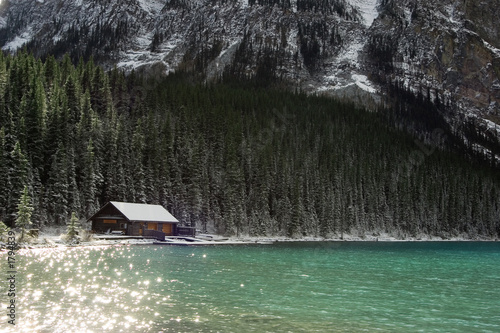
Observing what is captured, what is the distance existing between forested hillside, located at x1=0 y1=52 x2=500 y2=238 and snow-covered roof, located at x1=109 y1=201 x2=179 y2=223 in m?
6.56

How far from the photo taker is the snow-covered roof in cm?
6669

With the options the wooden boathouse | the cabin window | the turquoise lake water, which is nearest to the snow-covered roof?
the wooden boathouse

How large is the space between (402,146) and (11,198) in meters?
142

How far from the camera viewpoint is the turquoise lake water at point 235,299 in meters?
16.2

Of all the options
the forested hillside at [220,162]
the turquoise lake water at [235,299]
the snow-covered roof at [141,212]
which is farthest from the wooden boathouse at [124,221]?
the turquoise lake water at [235,299]

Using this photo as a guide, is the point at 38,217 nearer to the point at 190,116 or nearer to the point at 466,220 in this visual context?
the point at 190,116

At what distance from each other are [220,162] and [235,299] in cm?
8201

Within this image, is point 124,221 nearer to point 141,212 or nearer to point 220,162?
point 141,212

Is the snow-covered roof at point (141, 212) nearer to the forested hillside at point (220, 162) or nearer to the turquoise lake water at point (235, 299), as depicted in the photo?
the forested hillside at point (220, 162)

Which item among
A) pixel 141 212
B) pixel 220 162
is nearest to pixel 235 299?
pixel 141 212

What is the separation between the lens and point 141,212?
6950cm

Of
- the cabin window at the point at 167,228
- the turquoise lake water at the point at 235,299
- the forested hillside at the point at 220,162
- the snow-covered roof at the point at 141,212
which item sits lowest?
the turquoise lake water at the point at 235,299

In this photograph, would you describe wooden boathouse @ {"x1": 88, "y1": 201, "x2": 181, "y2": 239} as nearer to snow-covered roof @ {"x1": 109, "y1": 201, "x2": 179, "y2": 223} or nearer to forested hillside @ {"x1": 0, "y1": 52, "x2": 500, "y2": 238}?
snow-covered roof @ {"x1": 109, "y1": 201, "x2": 179, "y2": 223}

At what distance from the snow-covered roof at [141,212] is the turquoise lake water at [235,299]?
31.0 meters
